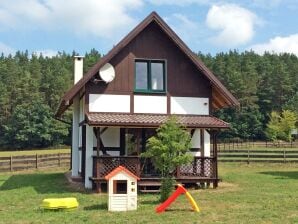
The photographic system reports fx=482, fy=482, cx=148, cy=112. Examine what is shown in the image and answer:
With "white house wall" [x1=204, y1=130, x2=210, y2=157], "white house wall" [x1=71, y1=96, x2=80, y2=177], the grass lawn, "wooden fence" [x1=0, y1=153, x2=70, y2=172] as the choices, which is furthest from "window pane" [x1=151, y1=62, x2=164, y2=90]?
"wooden fence" [x1=0, y1=153, x2=70, y2=172]

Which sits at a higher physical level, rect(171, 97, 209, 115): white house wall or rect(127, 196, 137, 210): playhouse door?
rect(171, 97, 209, 115): white house wall

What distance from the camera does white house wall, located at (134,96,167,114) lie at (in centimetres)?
2072

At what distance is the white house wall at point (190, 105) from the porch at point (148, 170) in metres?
2.26

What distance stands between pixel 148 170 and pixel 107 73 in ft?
14.7

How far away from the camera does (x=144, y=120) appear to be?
1966cm

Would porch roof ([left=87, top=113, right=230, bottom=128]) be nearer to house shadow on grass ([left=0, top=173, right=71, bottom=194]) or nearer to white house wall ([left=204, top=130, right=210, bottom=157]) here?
white house wall ([left=204, top=130, right=210, bottom=157])

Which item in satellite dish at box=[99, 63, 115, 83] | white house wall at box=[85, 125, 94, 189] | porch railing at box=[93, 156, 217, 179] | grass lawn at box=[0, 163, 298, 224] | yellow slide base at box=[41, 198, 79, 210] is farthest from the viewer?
white house wall at box=[85, 125, 94, 189]

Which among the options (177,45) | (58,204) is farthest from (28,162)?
(58,204)

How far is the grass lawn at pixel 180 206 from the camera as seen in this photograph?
40.9ft

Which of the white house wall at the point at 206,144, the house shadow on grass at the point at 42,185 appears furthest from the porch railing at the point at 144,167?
the house shadow on grass at the point at 42,185

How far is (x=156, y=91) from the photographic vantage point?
20969 millimetres

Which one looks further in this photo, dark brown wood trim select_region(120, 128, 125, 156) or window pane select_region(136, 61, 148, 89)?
window pane select_region(136, 61, 148, 89)

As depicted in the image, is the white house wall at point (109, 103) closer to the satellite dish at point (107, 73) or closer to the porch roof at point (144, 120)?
the porch roof at point (144, 120)

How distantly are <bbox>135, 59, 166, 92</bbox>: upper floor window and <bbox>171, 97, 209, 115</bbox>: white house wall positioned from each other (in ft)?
2.66
